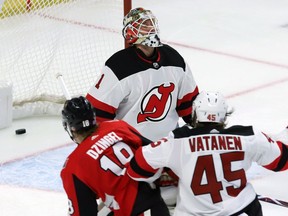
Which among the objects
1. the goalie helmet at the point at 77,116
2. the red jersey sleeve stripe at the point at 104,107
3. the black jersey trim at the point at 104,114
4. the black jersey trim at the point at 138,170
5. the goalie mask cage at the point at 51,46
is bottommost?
the goalie mask cage at the point at 51,46

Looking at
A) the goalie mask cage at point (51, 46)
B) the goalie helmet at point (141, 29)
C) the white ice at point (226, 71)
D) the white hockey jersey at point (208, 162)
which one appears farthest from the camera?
the goalie mask cage at point (51, 46)

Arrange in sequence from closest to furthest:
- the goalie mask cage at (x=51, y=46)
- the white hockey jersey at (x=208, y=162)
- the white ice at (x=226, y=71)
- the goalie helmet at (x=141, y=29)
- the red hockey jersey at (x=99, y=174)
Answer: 1. the white hockey jersey at (x=208, y=162)
2. the red hockey jersey at (x=99, y=174)
3. the goalie helmet at (x=141, y=29)
4. the white ice at (x=226, y=71)
5. the goalie mask cage at (x=51, y=46)

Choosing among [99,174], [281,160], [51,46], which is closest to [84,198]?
[99,174]

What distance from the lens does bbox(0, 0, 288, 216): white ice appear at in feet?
12.4

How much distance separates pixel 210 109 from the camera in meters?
2.58

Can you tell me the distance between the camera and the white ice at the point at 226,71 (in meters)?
3.78

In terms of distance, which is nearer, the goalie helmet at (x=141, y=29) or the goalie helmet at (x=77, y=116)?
the goalie helmet at (x=77, y=116)

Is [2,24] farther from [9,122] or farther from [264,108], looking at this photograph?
[264,108]

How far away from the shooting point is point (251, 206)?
2627mm

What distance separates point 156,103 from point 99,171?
70cm

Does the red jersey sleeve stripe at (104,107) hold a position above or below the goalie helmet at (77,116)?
below

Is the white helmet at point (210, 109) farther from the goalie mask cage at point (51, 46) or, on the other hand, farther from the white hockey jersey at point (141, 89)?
the goalie mask cage at point (51, 46)

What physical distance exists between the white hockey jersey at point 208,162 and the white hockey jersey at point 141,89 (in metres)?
0.66

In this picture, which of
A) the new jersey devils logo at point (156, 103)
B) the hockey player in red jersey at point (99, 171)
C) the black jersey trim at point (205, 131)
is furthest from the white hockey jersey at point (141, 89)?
the black jersey trim at point (205, 131)
